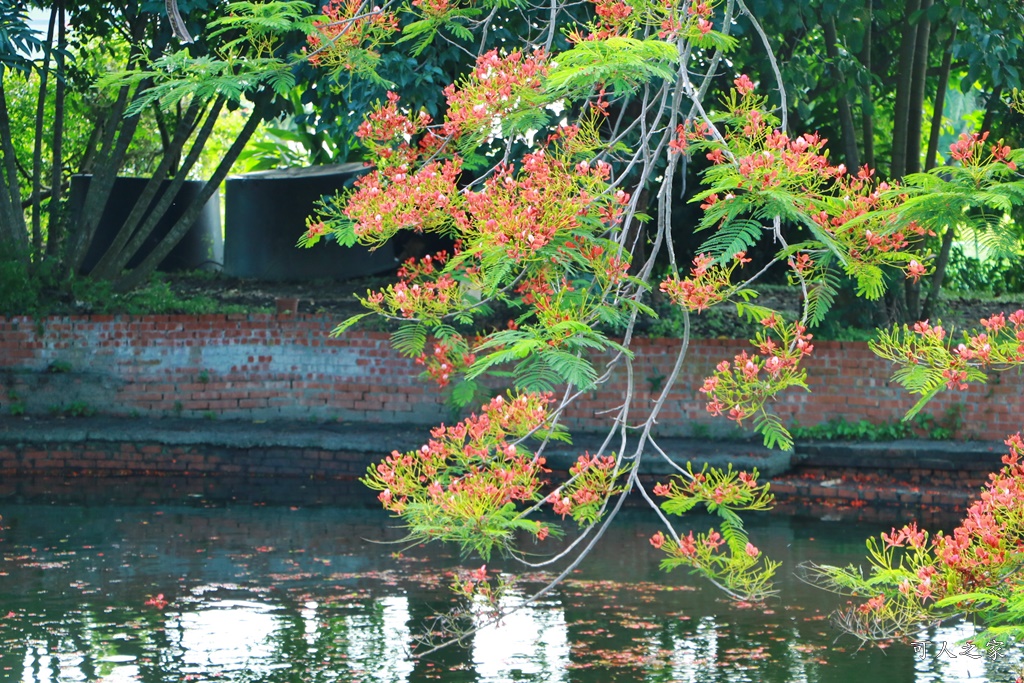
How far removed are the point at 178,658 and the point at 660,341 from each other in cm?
656

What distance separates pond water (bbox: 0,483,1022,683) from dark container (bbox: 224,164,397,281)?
19.7 feet

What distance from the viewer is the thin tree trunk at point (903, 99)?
1171cm

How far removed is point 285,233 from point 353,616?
8923 mm

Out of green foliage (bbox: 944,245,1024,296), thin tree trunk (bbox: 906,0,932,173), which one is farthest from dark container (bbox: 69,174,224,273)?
green foliage (bbox: 944,245,1024,296)

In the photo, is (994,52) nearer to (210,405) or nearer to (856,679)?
(856,679)

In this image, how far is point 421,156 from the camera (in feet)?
17.9

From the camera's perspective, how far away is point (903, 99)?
39.1 feet

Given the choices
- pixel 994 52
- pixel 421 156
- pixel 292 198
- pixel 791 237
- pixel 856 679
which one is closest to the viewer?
pixel 421 156

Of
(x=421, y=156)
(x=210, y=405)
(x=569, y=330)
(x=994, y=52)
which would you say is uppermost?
(x=994, y=52)

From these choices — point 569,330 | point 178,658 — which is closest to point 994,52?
point 569,330

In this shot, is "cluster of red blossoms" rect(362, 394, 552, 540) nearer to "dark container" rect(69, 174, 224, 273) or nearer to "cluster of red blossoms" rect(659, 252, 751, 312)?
"cluster of red blossoms" rect(659, 252, 751, 312)

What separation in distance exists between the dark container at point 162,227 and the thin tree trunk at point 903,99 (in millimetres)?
8186

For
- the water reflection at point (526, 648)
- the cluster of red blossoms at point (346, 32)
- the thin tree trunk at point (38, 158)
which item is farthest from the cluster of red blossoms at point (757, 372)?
the thin tree trunk at point (38, 158)

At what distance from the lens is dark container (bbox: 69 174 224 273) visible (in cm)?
1536
